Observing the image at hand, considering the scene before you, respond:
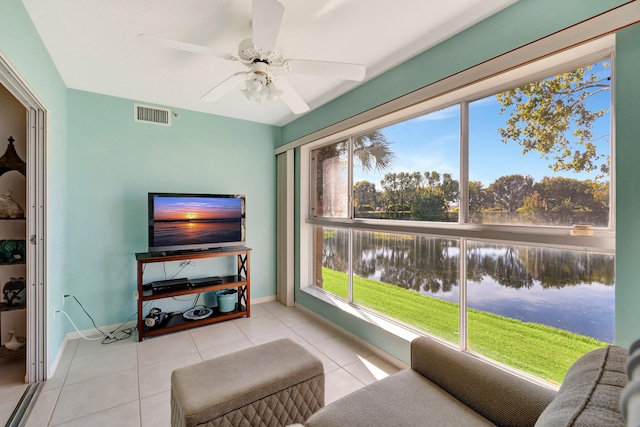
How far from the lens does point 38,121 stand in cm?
210

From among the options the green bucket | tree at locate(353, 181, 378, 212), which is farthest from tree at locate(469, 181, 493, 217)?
the green bucket

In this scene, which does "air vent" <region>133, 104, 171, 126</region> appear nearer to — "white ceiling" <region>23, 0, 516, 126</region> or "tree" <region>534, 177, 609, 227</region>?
"white ceiling" <region>23, 0, 516, 126</region>

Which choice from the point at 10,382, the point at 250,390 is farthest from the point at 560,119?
the point at 10,382

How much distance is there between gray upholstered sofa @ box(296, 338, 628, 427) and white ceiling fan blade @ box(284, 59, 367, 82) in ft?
5.36

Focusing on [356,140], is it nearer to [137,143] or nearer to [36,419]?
[137,143]

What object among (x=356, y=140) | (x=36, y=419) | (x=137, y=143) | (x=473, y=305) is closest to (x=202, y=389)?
(x=36, y=419)

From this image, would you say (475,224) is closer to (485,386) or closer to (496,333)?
(496,333)

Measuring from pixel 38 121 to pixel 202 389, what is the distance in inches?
87.4

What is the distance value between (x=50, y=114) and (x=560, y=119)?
3493 millimetres

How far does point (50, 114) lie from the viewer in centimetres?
223

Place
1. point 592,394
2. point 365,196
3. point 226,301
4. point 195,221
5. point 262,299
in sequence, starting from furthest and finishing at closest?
point 262,299, point 226,301, point 195,221, point 365,196, point 592,394

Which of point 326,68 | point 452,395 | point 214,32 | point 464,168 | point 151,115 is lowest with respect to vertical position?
point 452,395

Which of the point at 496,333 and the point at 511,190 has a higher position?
the point at 511,190

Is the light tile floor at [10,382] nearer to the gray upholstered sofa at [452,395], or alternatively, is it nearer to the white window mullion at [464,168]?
the gray upholstered sofa at [452,395]
